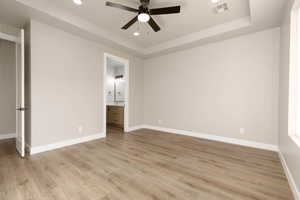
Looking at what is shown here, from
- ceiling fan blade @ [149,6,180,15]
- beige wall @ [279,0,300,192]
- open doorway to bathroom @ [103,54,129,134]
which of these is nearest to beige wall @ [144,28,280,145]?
beige wall @ [279,0,300,192]

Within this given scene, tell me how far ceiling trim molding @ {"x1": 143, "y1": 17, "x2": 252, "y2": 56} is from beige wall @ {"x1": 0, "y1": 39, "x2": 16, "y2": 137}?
3889 mm

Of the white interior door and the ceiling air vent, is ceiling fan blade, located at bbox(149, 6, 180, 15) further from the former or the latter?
the white interior door

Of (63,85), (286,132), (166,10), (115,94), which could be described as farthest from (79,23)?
(286,132)

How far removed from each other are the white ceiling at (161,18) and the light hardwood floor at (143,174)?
264cm

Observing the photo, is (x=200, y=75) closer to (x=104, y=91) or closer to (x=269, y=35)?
(x=269, y=35)

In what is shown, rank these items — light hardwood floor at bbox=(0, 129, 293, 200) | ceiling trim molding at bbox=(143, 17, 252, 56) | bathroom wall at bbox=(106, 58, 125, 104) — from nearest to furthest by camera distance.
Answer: light hardwood floor at bbox=(0, 129, 293, 200)
ceiling trim molding at bbox=(143, 17, 252, 56)
bathroom wall at bbox=(106, 58, 125, 104)

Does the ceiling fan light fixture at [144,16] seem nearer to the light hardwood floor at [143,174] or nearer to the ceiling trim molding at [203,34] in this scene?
the ceiling trim molding at [203,34]

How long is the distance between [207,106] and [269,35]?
207 cm

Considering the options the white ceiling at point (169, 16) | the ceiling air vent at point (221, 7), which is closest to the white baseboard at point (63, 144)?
the white ceiling at point (169, 16)

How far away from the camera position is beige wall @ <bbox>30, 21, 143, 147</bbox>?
277 centimetres

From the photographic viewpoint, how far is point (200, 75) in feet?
13.2

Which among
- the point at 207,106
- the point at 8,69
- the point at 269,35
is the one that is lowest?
the point at 207,106

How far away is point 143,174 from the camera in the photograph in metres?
2.06

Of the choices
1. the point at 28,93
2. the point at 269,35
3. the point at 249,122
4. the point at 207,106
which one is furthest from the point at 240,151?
the point at 28,93
